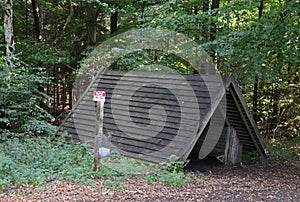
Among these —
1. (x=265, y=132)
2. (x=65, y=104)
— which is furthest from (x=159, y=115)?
(x=65, y=104)

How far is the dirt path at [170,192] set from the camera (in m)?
4.75

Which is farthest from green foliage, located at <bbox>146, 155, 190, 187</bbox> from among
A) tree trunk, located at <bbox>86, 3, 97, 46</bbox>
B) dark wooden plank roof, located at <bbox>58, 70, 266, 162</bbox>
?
tree trunk, located at <bbox>86, 3, 97, 46</bbox>

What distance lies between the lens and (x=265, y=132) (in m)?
15.3

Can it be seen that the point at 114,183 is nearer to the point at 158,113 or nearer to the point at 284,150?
the point at 158,113

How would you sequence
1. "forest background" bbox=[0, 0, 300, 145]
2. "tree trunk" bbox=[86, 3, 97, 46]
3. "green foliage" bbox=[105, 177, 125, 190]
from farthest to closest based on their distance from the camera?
"tree trunk" bbox=[86, 3, 97, 46], "forest background" bbox=[0, 0, 300, 145], "green foliage" bbox=[105, 177, 125, 190]

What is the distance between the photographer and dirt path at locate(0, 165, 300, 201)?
4.75 meters

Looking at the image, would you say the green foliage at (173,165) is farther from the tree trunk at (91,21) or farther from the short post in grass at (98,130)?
the tree trunk at (91,21)

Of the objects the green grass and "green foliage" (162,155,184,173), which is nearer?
the green grass

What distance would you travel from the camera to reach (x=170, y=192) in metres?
5.14

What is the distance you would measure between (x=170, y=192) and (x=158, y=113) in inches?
95.1

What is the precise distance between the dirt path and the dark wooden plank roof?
87 centimetres

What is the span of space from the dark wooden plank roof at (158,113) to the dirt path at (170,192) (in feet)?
2.85

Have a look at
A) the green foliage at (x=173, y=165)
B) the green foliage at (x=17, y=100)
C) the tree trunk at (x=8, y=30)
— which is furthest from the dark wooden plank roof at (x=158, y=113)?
the tree trunk at (x=8, y=30)

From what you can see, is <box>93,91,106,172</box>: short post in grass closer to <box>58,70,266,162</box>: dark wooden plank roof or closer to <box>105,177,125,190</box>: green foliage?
<box>105,177,125,190</box>: green foliage
